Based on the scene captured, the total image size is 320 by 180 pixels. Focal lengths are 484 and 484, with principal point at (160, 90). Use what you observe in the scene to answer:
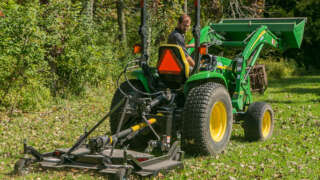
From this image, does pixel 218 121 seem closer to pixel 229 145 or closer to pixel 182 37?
pixel 229 145

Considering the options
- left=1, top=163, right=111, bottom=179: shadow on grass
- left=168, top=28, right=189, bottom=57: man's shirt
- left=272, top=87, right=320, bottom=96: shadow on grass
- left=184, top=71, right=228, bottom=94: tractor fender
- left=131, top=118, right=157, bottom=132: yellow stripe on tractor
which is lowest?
left=1, top=163, right=111, bottom=179: shadow on grass

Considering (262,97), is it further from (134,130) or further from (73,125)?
(134,130)

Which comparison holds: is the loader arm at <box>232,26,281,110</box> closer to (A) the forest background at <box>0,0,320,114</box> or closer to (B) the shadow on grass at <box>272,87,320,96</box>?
(A) the forest background at <box>0,0,320,114</box>

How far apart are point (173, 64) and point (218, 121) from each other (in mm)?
1067

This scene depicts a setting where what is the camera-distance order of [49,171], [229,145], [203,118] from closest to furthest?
[49,171], [203,118], [229,145]

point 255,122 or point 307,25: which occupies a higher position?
point 307,25

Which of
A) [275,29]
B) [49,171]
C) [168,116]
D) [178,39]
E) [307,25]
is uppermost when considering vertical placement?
[307,25]

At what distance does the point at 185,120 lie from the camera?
21.2 feet

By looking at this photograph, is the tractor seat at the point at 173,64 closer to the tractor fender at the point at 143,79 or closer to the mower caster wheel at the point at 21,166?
the tractor fender at the point at 143,79

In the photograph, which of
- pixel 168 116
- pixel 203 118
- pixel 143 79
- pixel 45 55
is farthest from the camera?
→ pixel 45 55

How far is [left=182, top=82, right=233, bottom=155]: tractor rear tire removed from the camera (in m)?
6.40

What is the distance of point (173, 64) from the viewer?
6.84m

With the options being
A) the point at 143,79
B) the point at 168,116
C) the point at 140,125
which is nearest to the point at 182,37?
the point at 143,79

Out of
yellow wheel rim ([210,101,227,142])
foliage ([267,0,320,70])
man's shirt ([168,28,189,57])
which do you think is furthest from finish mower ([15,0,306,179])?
foliage ([267,0,320,70])
